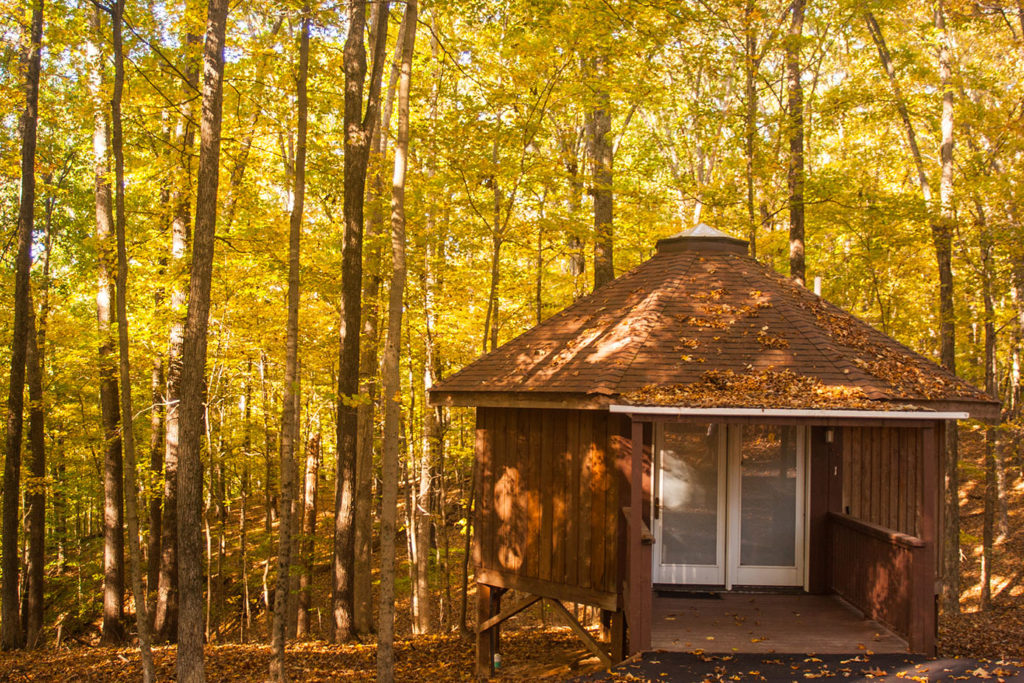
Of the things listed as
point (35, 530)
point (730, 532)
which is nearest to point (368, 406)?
point (35, 530)

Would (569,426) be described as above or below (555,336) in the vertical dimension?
below

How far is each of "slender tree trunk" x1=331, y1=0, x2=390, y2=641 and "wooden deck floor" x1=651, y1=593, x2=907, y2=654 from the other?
16.2 feet

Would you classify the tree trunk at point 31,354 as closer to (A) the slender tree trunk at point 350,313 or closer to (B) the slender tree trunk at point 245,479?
(B) the slender tree trunk at point 245,479

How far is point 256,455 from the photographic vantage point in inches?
727

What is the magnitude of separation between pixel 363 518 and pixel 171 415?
3610 mm

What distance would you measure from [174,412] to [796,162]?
11.9m

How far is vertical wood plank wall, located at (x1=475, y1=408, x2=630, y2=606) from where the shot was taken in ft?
25.1

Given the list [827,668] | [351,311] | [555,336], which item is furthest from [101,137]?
[827,668]

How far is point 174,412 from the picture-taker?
39.5ft

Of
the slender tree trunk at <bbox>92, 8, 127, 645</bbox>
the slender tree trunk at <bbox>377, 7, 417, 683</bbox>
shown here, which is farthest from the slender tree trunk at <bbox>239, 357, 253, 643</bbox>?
the slender tree trunk at <bbox>377, 7, 417, 683</bbox>

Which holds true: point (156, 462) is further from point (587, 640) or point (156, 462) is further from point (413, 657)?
point (587, 640)

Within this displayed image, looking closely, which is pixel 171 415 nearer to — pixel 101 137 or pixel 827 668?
pixel 101 137

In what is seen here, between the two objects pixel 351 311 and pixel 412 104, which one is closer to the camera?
pixel 351 311

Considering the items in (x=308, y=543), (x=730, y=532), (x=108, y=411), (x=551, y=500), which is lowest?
(x=308, y=543)
